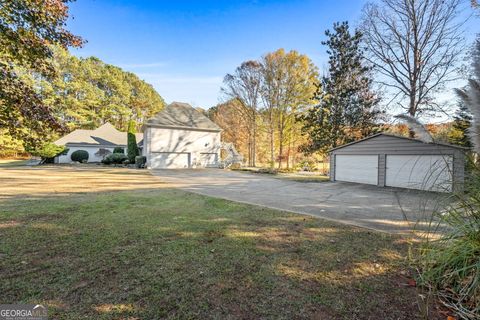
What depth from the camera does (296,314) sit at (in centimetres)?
203

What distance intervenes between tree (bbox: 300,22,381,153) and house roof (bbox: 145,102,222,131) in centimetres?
1190

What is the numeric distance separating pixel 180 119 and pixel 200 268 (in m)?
23.5

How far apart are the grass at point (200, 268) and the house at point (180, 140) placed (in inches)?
704

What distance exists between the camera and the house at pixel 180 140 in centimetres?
2233

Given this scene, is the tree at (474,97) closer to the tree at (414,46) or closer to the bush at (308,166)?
the tree at (414,46)

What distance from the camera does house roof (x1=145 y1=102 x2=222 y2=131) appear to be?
23.1 m

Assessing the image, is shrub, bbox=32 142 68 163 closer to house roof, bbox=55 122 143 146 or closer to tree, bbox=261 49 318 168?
house roof, bbox=55 122 143 146

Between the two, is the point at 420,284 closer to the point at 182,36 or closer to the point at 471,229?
the point at 471,229

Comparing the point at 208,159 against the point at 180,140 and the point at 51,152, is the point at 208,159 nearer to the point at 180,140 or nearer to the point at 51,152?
the point at 180,140

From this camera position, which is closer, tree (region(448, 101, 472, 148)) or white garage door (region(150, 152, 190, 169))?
tree (region(448, 101, 472, 148))

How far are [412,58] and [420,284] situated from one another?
17.0 metres

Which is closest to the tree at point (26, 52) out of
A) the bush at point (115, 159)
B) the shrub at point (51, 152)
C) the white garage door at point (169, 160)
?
the white garage door at point (169, 160)

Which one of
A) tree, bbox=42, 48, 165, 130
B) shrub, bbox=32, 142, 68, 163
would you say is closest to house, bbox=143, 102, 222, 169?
shrub, bbox=32, 142, 68, 163

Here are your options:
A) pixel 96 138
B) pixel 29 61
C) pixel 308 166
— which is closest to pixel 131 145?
pixel 96 138
